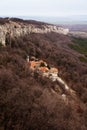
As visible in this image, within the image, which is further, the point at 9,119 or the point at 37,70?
the point at 37,70

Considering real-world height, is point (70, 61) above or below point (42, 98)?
below

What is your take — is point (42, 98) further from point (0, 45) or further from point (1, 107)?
point (0, 45)

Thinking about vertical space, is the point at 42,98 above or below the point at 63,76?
above

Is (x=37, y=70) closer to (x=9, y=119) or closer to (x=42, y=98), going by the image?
(x=42, y=98)

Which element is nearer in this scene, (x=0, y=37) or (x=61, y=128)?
(x=61, y=128)

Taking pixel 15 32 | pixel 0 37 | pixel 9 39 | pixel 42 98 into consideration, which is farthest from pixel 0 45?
pixel 42 98

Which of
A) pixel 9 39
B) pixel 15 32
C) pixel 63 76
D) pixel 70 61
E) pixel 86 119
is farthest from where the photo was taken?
pixel 15 32

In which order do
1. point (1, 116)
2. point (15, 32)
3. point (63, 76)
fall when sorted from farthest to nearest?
point (15, 32) < point (63, 76) < point (1, 116)

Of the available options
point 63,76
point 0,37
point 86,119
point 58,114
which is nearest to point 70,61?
point 63,76

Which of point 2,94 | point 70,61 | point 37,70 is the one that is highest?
point 2,94
